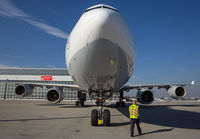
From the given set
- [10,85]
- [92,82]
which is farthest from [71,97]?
[92,82]

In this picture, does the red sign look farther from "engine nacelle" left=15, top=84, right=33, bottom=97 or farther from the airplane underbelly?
the airplane underbelly

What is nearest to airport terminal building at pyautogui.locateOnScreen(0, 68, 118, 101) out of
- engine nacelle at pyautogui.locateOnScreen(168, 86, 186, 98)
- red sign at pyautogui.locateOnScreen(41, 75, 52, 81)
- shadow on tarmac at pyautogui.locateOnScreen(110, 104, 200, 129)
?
red sign at pyautogui.locateOnScreen(41, 75, 52, 81)

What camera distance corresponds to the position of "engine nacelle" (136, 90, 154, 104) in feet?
42.9

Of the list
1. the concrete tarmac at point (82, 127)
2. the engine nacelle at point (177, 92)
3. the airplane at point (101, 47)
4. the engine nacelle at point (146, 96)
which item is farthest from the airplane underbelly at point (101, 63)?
the engine nacelle at point (177, 92)

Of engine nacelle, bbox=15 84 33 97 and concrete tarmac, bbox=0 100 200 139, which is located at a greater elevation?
engine nacelle, bbox=15 84 33 97

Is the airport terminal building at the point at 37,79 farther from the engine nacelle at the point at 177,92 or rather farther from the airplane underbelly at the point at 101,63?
the airplane underbelly at the point at 101,63

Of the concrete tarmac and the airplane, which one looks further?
the concrete tarmac

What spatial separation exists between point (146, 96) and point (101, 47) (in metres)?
10.6

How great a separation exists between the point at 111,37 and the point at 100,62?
84 cm

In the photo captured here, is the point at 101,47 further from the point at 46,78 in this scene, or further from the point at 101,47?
the point at 46,78

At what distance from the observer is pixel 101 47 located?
163 inches

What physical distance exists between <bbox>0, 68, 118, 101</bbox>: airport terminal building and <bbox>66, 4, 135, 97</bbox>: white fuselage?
3318cm

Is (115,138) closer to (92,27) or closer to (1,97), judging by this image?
(92,27)

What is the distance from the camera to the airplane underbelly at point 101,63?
419cm
